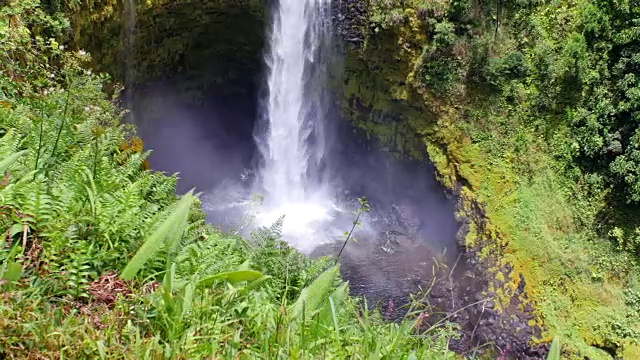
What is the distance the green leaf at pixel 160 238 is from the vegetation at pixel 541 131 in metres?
9.01

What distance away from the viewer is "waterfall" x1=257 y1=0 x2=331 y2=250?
13992 millimetres

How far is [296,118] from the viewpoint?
15.5 meters

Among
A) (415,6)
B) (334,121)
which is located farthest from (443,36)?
(334,121)

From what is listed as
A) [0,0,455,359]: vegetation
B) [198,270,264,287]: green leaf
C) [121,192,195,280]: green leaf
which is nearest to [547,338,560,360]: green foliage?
[0,0,455,359]: vegetation

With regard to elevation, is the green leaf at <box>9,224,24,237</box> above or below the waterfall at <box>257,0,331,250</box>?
below

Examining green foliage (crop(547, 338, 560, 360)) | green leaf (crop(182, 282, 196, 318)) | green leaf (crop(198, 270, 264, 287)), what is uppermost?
green leaf (crop(198, 270, 264, 287))

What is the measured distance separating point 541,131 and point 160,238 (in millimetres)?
11547

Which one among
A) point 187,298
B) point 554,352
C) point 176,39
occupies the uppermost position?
point 176,39

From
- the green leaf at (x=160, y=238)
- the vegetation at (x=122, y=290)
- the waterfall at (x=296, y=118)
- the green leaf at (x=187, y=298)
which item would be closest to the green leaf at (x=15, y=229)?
the vegetation at (x=122, y=290)

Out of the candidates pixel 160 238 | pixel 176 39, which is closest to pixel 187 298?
pixel 160 238

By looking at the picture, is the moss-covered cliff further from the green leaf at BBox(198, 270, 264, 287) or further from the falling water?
the green leaf at BBox(198, 270, 264, 287)

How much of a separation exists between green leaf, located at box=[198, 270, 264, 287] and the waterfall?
10.7m

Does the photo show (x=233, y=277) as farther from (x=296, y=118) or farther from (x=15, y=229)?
(x=296, y=118)

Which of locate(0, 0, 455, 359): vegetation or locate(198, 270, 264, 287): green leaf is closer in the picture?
locate(0, 0, 455, 359): vegetation
